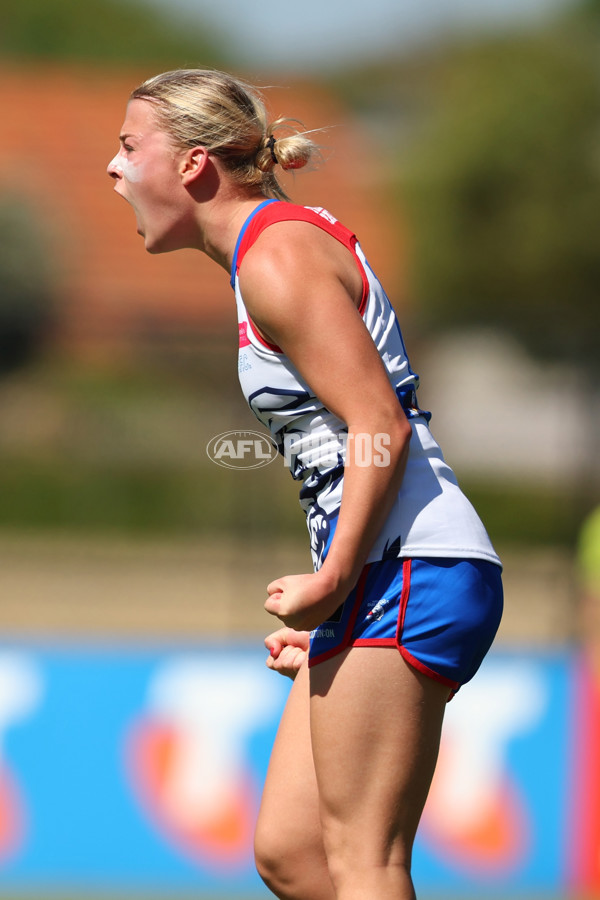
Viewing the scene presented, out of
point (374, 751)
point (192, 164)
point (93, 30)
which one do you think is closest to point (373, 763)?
point (374, 751)

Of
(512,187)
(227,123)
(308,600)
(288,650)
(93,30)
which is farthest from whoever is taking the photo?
(93,30)

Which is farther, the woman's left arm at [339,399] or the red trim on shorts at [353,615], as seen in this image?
the red trim on shorts at [353,615]

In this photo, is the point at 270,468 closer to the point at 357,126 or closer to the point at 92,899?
the point at 92,899

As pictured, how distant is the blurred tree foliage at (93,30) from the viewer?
54094 mm

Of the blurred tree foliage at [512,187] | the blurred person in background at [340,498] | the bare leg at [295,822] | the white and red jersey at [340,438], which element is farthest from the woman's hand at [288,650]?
the blurred tree foliage at [512,187]

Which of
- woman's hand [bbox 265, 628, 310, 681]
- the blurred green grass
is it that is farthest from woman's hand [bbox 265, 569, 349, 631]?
the blurred green grass

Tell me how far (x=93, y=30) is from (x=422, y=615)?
58200mm

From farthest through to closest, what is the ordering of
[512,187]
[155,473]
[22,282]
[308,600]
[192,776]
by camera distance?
[512,187], [22,282], [155,473], [192,776], [308,600]

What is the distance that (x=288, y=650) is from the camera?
262 centimetres

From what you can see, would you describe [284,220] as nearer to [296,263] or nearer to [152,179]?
[296,263]

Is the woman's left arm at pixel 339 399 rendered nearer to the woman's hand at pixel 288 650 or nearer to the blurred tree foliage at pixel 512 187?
the woman's hand at pixel 288 650

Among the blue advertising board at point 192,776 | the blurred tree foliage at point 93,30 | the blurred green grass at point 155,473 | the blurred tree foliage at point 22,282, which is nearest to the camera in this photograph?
the blue advertising board at point 192,776

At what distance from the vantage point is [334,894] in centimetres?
245

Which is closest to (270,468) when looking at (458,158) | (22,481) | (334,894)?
(22,481)
